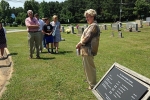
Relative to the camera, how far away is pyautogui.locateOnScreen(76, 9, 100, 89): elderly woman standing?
6.02 m

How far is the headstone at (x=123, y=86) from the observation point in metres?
3.50

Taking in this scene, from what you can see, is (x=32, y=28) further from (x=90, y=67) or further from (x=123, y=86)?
(x=123, y=86)

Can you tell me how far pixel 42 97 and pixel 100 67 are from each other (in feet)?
11.5

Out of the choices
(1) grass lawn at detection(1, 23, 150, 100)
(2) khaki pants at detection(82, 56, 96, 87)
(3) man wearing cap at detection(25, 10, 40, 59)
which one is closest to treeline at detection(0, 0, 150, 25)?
(3) man wearing cap at detection(25, 10, 40, 59)

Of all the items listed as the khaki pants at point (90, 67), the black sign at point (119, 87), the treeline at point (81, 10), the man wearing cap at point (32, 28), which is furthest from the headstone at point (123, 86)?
the treeline at point (81, 10)

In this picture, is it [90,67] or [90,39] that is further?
[90,67]

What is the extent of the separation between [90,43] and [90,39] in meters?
0.12

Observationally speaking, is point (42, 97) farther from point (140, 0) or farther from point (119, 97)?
point (140, 0)

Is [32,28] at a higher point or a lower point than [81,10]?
lower

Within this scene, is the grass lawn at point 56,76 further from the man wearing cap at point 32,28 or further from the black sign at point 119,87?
the black sign at point 119,87

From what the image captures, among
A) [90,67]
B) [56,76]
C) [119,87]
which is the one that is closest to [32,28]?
[56,76]

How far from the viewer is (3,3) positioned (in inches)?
3302

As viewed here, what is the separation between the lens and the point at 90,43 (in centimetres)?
617

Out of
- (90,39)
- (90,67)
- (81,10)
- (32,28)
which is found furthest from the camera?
(81,10)
